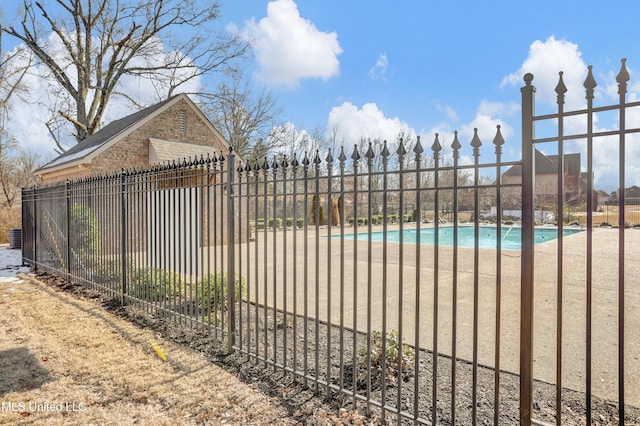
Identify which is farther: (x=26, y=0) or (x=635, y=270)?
(x=26, y=0)

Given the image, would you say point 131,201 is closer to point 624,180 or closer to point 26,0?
point 624,180

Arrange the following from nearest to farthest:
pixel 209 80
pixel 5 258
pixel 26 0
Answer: pixel 5 258 → pixel 26 0 → pixel 209 80

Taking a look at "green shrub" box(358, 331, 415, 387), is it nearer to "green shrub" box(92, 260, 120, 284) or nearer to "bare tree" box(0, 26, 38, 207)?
"green shrub" box(92, 260, 120, 284)

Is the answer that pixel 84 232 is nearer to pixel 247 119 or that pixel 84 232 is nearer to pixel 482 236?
pixel 482 236

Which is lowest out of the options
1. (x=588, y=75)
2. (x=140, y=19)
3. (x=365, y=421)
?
(x=365, y=421)

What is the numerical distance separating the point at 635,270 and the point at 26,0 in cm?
2735

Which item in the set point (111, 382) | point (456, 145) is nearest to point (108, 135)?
point (111, 382)

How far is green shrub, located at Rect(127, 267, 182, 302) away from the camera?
5.49 m

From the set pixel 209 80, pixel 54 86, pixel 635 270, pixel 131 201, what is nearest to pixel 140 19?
pixel 209 80

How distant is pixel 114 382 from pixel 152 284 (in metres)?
2.23

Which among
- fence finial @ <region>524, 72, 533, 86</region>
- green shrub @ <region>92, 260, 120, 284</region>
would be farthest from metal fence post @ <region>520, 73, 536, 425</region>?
green shrub @ <region>92, 260, 120, 284</region>

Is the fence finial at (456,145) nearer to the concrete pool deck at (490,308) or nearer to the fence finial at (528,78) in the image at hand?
the fence finial at (528,78)

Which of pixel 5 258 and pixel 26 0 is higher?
pixel 26 0

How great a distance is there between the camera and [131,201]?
20.7ft
